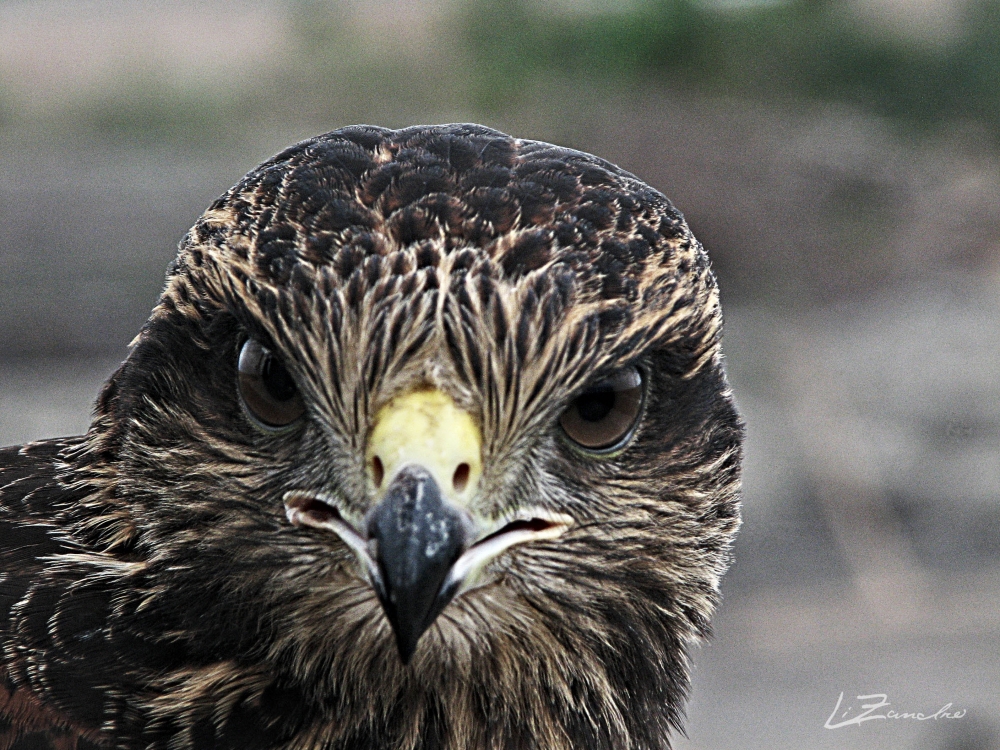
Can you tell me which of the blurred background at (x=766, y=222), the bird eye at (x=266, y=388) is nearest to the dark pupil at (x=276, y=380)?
the bird eye at (x=266, y=388)

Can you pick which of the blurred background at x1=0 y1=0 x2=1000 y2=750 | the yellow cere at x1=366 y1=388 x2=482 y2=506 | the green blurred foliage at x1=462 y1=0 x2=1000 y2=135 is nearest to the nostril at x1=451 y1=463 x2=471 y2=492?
the yellow cere at x1=366 y1=388 x2=482 y2=506

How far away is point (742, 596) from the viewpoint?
9.16 metres

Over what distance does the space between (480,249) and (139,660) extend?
1306 millimetres

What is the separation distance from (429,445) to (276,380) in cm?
48

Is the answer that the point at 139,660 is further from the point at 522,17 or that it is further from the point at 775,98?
the point at 522,17

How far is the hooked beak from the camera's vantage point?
256cm

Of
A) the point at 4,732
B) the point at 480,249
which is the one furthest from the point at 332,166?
the point at 4,732

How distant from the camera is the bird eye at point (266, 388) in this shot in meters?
2.94

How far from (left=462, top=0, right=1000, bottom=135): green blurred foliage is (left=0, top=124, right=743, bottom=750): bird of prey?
1370cm

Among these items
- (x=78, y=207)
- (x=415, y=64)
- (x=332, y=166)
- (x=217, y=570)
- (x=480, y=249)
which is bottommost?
(x=217, y=570)
